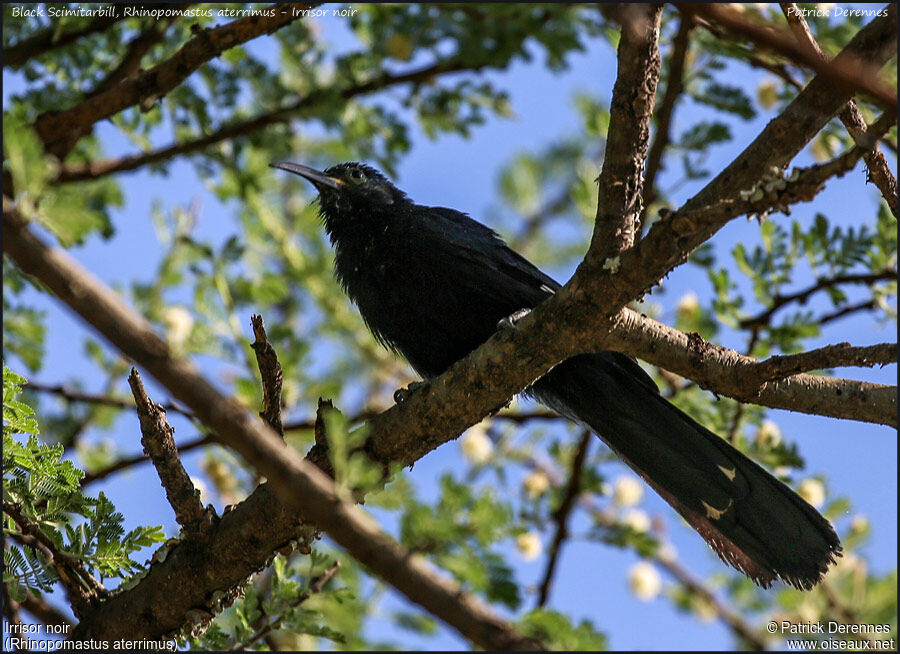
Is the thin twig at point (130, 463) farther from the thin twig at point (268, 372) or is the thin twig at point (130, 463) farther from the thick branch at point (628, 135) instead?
the thick branch at point (628, 135)

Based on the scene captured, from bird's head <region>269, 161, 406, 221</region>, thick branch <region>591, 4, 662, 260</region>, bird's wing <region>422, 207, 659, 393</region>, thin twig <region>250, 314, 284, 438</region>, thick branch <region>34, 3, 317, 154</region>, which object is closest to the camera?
thick branch <region>591, 4, 662, 260</region>

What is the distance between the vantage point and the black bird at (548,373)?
381 cm

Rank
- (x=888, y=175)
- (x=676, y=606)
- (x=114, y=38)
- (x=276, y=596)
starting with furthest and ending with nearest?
(x=676, y=606) → (x=114, y=38) → (x=276, y=596) → (x=888, y=175)

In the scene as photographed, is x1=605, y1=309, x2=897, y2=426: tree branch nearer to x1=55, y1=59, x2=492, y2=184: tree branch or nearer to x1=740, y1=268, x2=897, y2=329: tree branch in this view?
x1=740, y1=268, x2=897, y2=329: tree branch

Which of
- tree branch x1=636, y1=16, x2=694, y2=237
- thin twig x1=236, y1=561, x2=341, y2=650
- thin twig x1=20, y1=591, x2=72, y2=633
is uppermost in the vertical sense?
tree branch x1=636, y1=16, x2=694, y2=237

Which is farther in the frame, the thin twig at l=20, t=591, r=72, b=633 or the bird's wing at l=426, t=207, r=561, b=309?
the bird's wing at l=426, t=207, r=561, b=309

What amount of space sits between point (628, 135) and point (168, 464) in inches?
78.4

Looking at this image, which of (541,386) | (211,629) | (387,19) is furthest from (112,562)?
(387,19)

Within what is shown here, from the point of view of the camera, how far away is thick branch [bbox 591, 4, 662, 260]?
2.85 meters

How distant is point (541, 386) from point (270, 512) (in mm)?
1557

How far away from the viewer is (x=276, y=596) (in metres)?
3.65

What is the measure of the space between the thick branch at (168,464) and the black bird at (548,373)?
1.51 metres

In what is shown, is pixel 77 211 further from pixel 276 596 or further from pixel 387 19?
pixel 387 19

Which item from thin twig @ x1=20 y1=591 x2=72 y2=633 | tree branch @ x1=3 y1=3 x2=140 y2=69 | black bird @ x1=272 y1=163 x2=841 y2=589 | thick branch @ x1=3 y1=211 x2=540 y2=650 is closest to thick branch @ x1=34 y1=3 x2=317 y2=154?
tree branch @ x1=3 y1=3 x2=140 y2=69
